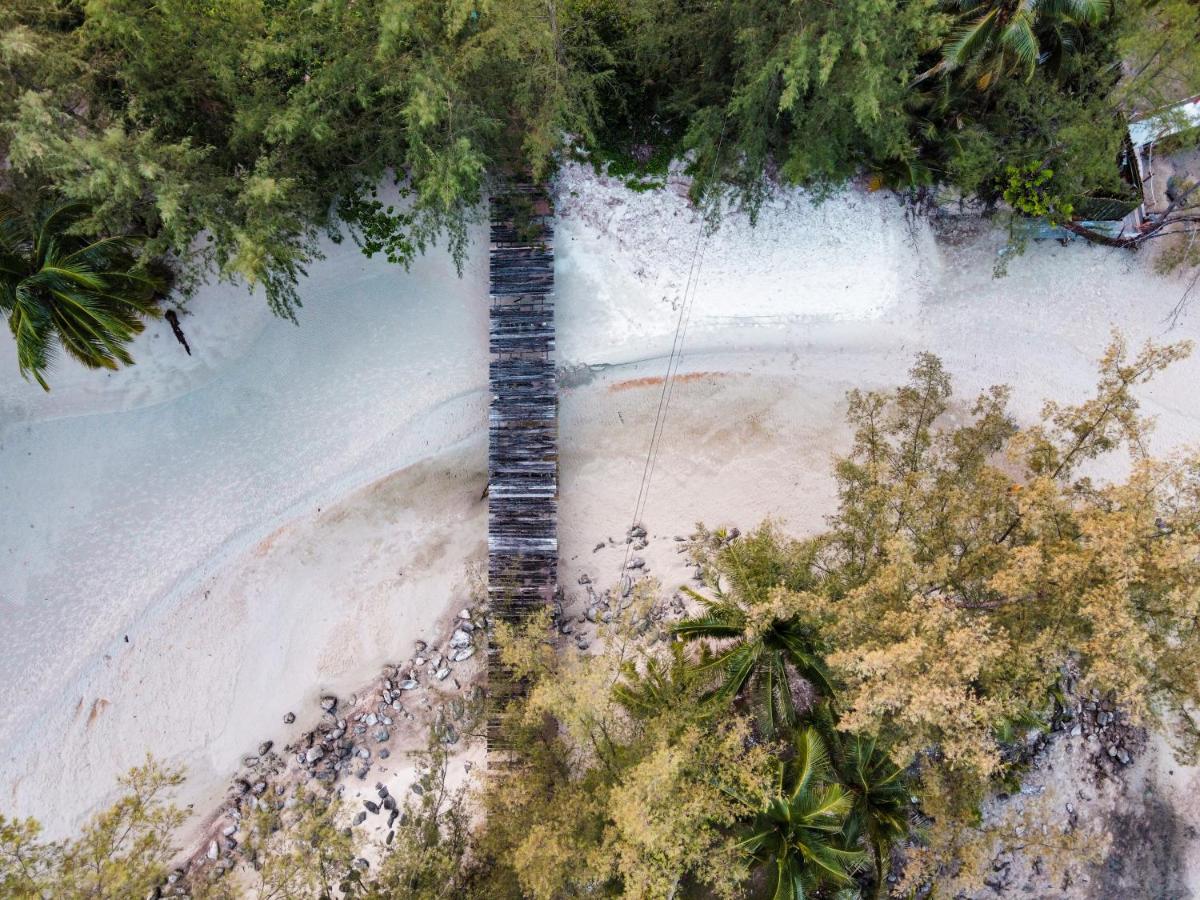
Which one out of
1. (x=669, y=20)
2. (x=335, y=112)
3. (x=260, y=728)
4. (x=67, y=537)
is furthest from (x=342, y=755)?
(x=669, y=20)

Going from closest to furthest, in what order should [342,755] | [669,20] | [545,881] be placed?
[545,881]
[669,20]
[342,755]

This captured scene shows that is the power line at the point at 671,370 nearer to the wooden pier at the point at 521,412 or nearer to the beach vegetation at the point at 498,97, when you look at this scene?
the beach vegetation at the point at 498,97

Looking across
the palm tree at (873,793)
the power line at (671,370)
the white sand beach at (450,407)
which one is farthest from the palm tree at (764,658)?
the power line at (671,370)

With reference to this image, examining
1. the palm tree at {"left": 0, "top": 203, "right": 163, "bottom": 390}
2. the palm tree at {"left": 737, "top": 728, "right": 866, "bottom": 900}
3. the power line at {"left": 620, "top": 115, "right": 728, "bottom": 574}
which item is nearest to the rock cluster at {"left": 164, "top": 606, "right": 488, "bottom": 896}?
the power line at {"left": 620, "top": 115, "right": 728, "bottom": 574}

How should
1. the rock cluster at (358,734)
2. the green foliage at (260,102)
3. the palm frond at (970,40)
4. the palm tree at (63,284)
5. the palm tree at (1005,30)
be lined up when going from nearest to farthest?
1. the green foliage at (260,102)
2. the palm tree at (1005,30)
3. the palm frond at (970,40)
4. the palm tree at (63,284)
5. the rock cluster at (358,734)

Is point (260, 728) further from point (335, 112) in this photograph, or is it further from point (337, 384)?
point (335, 112)

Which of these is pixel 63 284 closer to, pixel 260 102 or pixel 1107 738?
pixel 260 102
